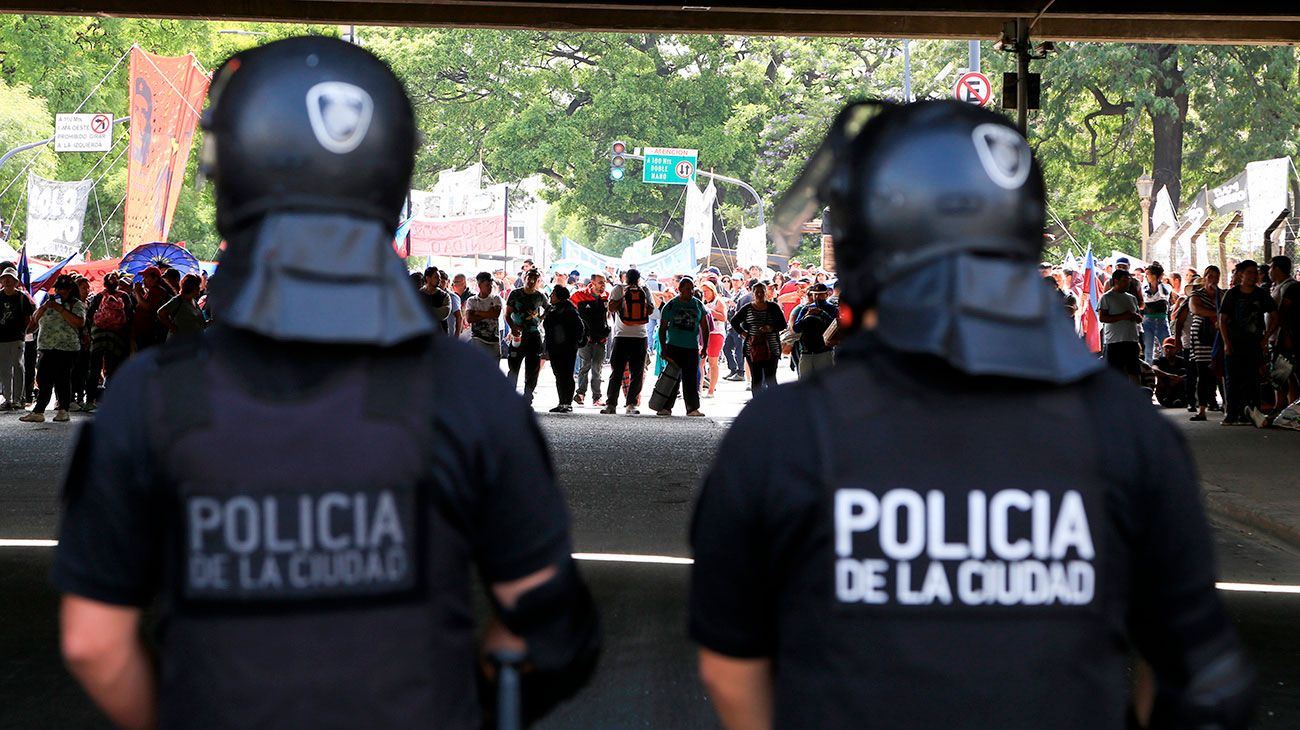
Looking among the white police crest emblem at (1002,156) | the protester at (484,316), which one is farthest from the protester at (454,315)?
the white police crest emblem at (1002,156)

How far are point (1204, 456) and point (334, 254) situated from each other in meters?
13.5

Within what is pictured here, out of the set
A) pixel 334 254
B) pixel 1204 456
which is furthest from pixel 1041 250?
pixel 1204 456

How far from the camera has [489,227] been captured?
1554 inches

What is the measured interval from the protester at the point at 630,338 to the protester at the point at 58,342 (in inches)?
261

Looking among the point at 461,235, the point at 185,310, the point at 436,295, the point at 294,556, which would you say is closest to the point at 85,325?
the point at 185,310

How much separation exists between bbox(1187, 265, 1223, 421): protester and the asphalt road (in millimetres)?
6456

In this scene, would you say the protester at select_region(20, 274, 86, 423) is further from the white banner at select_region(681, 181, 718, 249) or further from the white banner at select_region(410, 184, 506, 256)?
the white banner at select_region(681, 181, 718, 249)

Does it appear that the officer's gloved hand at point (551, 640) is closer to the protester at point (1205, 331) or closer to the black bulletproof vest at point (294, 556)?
the black bulletproof vest at point (294, 556)

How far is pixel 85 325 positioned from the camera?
18.7 meters

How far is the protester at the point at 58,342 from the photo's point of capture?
1822 centimetres

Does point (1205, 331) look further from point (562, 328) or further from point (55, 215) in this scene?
point (55, 215)

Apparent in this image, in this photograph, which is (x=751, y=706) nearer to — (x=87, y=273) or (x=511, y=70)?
(x=87, y=273)

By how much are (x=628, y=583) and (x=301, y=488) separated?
6.38 metres

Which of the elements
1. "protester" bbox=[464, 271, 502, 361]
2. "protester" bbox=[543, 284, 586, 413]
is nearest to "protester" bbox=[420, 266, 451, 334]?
"protester" bbox=[464, 271, 502, 361]
